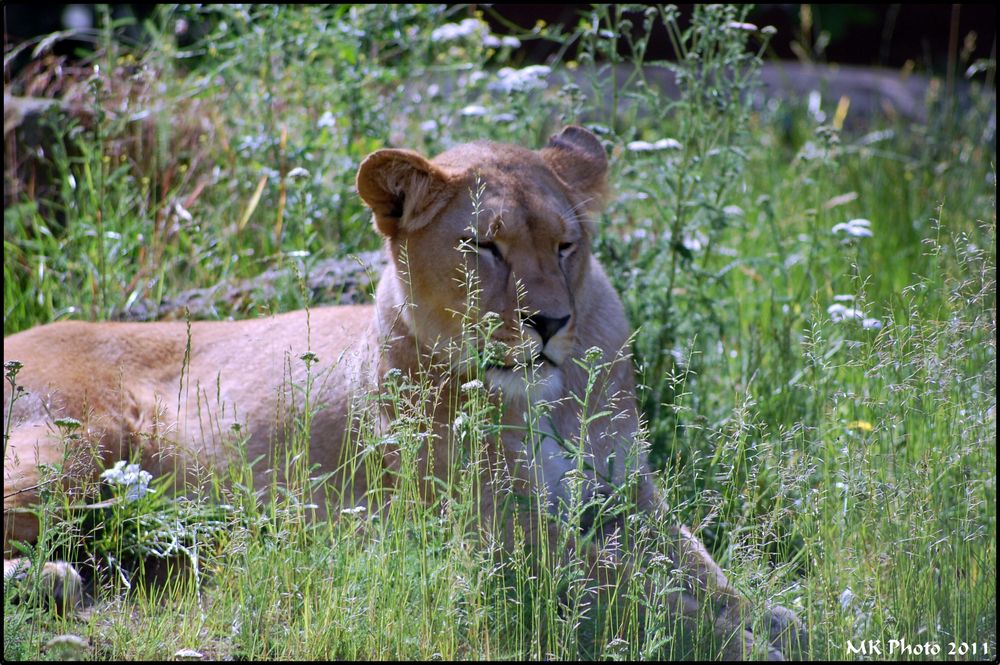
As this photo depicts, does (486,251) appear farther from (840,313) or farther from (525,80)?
(525,80)

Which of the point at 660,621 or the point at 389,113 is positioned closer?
the point at 660,621

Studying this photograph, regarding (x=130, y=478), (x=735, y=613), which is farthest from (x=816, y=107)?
(x=130, y=478)

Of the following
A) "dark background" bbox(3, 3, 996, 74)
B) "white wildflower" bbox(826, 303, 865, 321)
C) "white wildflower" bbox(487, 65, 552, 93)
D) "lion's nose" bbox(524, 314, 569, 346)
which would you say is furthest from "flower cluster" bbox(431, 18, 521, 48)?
"dark background" bbox(3, 3, 996, 74)

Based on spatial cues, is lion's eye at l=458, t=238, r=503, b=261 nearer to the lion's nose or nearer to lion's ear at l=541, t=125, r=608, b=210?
the lion's nose

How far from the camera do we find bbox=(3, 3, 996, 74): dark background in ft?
35.9

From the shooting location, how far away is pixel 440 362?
12.4 ft

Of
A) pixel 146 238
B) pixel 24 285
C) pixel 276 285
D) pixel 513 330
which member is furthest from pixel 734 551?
pixel 24 285

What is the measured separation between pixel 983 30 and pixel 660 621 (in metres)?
11.3

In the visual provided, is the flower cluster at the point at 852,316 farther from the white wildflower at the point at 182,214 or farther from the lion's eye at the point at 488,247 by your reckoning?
the white wildflower at the point at 182,214

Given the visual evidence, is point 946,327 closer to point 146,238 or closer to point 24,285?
point 146,238

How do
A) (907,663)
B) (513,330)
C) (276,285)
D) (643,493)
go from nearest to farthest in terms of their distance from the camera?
(907,663), (513,330), (643,493), (276,285)

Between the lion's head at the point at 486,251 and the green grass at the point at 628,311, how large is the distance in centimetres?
37

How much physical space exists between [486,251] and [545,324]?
33 cm

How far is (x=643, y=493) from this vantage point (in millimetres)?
3887
